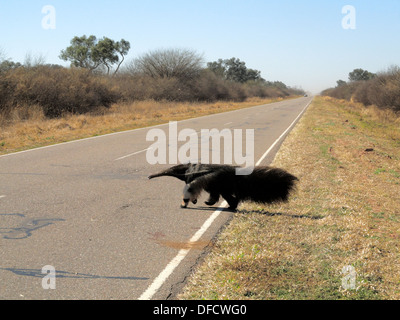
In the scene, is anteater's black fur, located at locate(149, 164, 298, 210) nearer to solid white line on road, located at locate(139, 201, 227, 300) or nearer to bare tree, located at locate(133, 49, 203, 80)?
solid white line on road, located at locate(139, 201, 227, 300)

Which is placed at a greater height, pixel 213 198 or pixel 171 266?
pixel 213 198

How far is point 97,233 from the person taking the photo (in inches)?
191

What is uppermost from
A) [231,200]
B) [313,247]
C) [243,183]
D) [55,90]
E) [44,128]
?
[55,90]

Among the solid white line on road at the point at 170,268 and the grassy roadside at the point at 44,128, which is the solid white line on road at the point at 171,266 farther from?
the grassy roadside at the point at 44,128

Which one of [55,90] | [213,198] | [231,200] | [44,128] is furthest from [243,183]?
[55,90]

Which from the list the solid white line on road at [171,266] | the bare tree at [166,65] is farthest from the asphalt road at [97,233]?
the bare tree at [166,65]

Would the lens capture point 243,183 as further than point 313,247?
Yes

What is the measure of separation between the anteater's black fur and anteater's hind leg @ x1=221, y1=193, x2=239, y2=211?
52 millimetres

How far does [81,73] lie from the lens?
3012cm

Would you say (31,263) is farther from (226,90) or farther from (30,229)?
(226,90)

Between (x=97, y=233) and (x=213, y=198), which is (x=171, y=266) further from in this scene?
(x=213, y=198)

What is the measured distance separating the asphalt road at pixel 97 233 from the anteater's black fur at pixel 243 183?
0.42 metres

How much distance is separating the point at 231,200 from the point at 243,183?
44 cm

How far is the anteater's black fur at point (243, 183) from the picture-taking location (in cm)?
545
